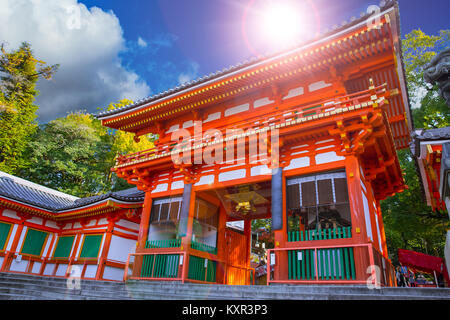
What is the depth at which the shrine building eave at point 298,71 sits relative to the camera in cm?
772

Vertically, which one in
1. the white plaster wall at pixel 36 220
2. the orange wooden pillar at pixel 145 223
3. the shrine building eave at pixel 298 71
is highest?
the shrine building eave at pixel 298 71

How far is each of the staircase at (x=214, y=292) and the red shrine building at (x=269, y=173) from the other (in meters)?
1.42

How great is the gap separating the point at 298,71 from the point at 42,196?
16730 millimetres

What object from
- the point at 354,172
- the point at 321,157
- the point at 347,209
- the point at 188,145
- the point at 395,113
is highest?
the point at 395,113

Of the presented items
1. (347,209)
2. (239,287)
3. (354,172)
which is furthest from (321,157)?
(239,287)

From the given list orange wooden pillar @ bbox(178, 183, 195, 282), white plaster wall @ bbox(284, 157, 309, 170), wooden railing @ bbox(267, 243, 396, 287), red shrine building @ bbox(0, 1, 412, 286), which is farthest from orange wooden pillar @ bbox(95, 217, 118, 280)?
white plaster wall @ bbox(284, 157, 309, 170)

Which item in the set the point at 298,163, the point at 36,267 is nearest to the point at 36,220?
the point at 36,267

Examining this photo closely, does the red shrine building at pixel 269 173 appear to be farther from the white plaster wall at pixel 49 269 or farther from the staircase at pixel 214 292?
the staircase at pixel 214 292

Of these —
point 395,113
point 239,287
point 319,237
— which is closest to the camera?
point 239,287

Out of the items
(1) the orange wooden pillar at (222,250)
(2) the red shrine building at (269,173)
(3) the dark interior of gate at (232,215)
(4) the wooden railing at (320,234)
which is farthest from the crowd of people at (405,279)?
(4) the wooden railing at (320,234)

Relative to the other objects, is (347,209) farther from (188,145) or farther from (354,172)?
(188,145)

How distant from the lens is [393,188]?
455 inches

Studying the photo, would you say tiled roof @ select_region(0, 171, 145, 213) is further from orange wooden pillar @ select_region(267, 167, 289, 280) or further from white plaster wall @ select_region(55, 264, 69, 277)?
orange wooden pillar @ select_region(267, 167, 289, 280)
